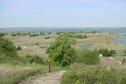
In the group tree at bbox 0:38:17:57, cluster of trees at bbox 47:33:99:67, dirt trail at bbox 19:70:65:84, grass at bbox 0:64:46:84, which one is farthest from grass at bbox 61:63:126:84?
tree at bbox 0:38:17:57

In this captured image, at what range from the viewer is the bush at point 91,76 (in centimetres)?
1050

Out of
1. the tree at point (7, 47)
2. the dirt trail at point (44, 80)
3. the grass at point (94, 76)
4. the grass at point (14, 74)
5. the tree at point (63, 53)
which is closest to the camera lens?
the grass at point (94, 76)

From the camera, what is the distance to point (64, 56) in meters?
23.8


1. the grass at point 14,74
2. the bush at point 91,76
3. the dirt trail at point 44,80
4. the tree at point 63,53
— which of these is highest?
the bush at point 91,76

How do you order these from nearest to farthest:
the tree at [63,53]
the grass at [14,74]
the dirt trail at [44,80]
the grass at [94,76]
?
the grass at [94,76]
the grass at [14,74]
the dirt trail at [44,80]
the tree at [63,53]

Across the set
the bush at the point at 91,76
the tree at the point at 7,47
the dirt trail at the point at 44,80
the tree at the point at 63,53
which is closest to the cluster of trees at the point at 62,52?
the tree at the point at 63,53

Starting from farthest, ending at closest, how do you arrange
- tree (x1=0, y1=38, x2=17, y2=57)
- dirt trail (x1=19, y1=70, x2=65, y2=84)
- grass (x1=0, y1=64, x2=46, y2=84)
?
1. tree (x1=0, y1=38, x2=17, y2=57)
2. dirt trail (x1=19, y1=70, x2=65, y2=84)
3. grass (x1=0, y1=64, x2=46, y2=84)

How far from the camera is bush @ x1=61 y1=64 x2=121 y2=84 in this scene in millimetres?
10500

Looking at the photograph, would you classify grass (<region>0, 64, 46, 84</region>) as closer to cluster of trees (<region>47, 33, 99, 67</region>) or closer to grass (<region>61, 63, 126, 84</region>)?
grass (<region>61, 63, 126, 84</region>)

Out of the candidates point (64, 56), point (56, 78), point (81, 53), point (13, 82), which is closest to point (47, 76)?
point (56, 78)

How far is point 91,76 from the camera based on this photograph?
35.2 feet

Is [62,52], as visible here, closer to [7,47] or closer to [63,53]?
[63,53]

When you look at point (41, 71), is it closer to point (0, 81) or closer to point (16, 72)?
point (16, 72)

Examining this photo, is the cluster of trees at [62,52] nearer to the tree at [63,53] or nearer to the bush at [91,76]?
the tree at [63,53]
